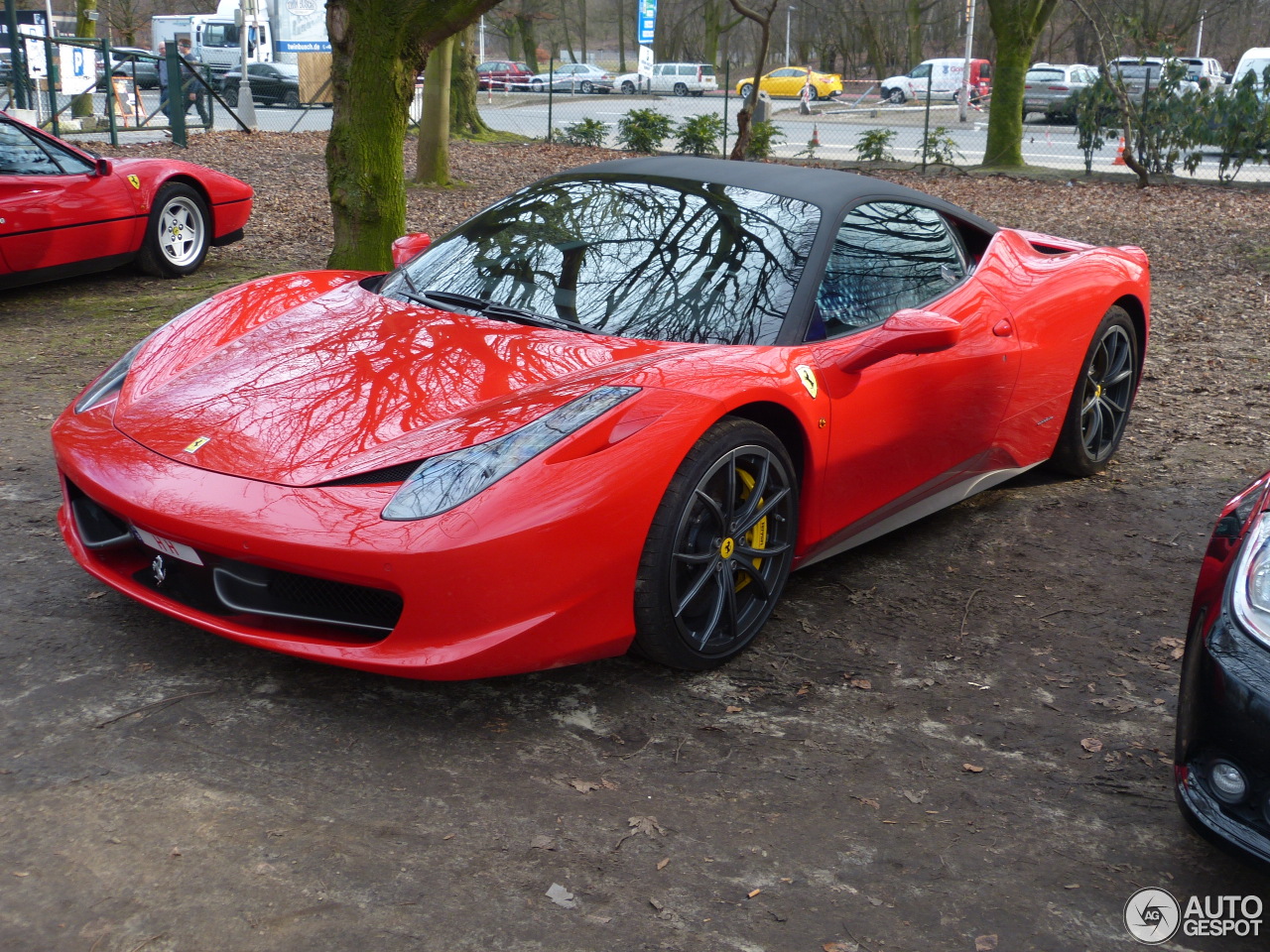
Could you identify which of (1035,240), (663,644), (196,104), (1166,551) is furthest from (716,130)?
(663,644)

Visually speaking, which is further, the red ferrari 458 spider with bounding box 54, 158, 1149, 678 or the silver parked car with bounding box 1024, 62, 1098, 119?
the silver parked car with bounding box 1024, 62, 1098, 119

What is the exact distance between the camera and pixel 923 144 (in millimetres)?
18703

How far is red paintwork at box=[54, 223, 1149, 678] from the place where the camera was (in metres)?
2.72

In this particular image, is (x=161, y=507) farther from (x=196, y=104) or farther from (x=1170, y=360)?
(x=196, y=104)

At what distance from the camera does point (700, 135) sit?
20.2 meters

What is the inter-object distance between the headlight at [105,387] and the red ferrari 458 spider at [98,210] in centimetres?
401

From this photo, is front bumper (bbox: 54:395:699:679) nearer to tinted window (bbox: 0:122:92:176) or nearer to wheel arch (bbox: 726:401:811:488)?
wheel arch (bbox: 726:401:811:488)

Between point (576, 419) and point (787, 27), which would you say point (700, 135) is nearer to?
point (576, 419)

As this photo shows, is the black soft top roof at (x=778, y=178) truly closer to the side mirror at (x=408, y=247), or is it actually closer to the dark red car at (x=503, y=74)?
the side mirror at (x=408, y=247)

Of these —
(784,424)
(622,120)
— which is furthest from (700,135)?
(784,424)

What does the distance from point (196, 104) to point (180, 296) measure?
14910 millimetres

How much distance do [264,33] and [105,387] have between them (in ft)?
109

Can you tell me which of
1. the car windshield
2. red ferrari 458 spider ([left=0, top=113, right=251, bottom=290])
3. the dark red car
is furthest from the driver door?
the dark red car

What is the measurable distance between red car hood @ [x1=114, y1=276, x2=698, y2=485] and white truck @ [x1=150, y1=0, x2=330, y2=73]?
31.6m
